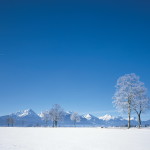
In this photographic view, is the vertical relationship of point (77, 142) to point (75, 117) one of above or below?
above

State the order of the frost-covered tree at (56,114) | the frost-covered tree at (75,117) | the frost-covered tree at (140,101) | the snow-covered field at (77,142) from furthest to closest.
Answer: the frost-covered tree at (75,117) → the frost-covered tree at (56,114) → the frost-covered tree at (140,101) → the snow-covered field at (77,142)

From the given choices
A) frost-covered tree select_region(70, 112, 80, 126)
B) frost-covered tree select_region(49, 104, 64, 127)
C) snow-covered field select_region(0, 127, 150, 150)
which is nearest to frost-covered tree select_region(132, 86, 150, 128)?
snow-covered field select_region(0, 127, 150, 150)

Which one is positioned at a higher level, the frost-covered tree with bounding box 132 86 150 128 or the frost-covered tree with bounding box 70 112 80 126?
the frost-covered tree with bounding box 132 86 150 128

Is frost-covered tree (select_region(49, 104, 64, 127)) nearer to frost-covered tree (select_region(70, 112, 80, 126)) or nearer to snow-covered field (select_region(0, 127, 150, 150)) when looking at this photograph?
frost-covered tree (select_region(70, 112, 80, 126))

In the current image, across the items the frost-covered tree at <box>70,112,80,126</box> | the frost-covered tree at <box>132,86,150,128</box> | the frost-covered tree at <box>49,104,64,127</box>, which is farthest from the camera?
the frost-covered tree at <box>70,112,80,126</box>

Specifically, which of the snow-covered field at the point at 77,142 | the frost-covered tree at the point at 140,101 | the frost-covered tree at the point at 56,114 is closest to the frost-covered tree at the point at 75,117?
the frost-covered tree at the point at 56,114

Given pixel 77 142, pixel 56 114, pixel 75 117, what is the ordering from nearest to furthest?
1. pixel 77 142
2. pixel 56 114
3. pixel 75 117

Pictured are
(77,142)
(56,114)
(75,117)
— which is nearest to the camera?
(77,142)

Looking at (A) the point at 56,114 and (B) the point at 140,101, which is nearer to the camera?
(B) the point at 140,101

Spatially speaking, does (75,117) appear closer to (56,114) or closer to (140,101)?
(56,114)

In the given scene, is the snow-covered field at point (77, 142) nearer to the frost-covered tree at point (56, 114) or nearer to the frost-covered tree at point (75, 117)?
the frost-covered tree at point (56, 114)

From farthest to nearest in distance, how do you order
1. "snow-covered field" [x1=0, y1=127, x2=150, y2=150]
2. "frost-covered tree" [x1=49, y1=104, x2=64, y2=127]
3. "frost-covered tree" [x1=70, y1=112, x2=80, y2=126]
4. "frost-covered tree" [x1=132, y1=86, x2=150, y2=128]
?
"frost-covered tree" [x1=70, y1=112, x2=80, y2=126] → "frost-covered tree" [x1=49, y1=104, x2=64, y2=127] → "frost-covered tree" [x1=132, y1=86, x2=150, y2=128] → "snow-covered field" [x1=0, y1=127, x2=150, y2=150]

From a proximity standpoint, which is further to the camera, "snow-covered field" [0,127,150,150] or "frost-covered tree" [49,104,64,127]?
"frost-covered tree" [49,104,64,127]

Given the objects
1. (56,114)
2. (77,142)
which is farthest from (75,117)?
(77,142)
